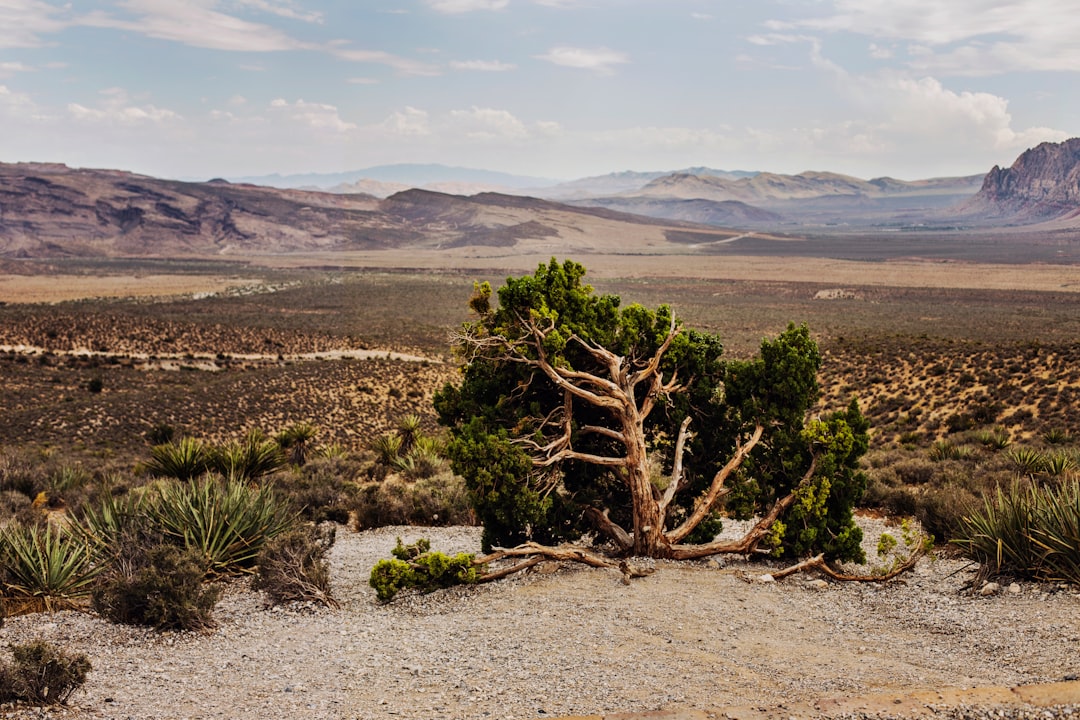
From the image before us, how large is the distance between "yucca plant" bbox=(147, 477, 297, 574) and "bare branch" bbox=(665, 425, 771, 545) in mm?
4879

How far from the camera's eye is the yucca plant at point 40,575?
8961 millimetres

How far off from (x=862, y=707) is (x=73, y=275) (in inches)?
4847

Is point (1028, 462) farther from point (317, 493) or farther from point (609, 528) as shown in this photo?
point (317, 493)

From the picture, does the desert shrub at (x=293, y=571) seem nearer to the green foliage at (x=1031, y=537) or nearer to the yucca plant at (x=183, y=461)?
the green foliage at (x=1031, y=537)

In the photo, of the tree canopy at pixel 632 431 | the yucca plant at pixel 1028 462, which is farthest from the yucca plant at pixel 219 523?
the yucca plant at pixel 1028 462

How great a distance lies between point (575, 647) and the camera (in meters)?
7.74

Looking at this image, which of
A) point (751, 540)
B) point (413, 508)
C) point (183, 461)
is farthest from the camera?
point (183, 461)

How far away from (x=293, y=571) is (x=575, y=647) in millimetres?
3497

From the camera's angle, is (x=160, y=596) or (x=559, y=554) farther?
(x=559, y=554)

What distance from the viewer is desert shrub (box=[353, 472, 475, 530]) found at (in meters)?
14.1

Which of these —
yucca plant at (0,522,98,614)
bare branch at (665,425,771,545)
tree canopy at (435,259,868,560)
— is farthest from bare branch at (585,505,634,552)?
yucca plant at (0,522,98,614)

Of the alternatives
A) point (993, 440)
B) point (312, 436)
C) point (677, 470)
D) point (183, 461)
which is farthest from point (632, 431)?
point (312, 436)

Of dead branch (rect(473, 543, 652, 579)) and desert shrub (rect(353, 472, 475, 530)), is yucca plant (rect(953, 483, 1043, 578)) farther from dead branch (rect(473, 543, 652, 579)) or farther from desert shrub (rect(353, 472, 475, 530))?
desert shrub (rect(353, 472, 475, 530))

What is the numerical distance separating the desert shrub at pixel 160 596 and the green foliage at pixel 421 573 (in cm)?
169
